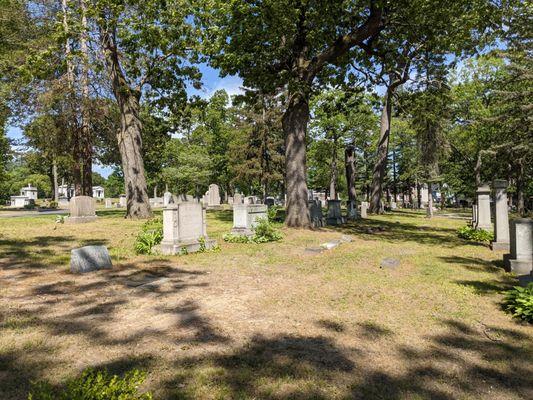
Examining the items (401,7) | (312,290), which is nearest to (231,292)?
(312,290)

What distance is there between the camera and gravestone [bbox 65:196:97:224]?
17286mm

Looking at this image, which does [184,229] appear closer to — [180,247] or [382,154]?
[180,247]

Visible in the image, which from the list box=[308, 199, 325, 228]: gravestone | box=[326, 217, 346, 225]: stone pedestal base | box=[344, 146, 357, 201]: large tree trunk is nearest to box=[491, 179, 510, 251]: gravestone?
box=[308, 199, 325, 228]: gravestone

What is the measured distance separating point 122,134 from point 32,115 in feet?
33.7

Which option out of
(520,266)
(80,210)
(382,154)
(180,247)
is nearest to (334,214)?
(382,154)

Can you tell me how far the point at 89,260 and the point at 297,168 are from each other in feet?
31.9

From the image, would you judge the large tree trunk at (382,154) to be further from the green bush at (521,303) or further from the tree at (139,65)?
the green bush at (521,303)

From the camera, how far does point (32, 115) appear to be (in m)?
23.5

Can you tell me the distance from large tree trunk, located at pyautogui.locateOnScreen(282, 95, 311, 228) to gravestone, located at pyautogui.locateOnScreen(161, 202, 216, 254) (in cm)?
538

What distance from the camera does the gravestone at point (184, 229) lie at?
400 inches

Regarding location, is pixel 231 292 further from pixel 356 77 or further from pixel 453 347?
pixel 356 77

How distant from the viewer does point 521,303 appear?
5.27m

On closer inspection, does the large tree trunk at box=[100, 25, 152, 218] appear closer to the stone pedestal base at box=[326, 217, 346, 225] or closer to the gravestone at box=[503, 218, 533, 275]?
the stone pedestal base at box=[326, 217, 346, 225]

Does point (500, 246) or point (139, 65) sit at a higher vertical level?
point (139, 65)
